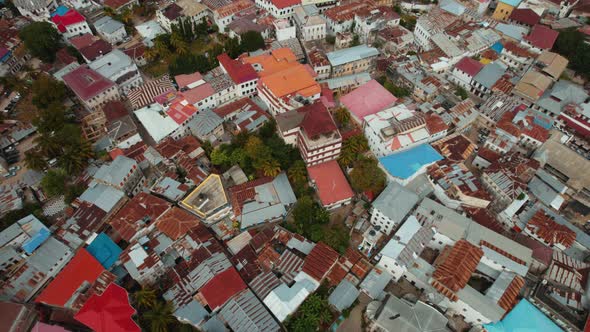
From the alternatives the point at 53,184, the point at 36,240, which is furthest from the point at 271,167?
the point at 36,240

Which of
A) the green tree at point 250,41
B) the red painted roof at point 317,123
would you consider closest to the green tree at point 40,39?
the green tree at point 250,41

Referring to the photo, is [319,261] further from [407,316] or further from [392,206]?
[392,206]

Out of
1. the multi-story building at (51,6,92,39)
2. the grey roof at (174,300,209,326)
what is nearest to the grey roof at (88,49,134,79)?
the multi-story building at (51,6,92,39)

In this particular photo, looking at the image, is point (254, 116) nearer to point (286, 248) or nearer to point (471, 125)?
point (286, 248)

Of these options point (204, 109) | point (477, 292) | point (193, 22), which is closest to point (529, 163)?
point (477, 292)

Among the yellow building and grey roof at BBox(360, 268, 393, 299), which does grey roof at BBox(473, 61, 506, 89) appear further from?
grey roof at BBox(360, 268, 393, 299)

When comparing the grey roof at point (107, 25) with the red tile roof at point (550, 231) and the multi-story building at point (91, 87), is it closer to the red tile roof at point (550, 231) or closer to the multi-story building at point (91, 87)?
the multi-story building at point (91, 87)
